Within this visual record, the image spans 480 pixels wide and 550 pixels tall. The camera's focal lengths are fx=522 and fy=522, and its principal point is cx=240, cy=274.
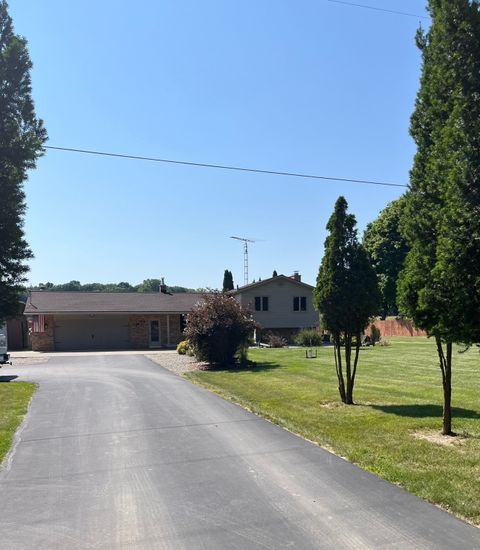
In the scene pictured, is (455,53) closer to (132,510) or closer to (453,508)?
(453,508)

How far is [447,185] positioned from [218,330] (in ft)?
57.4

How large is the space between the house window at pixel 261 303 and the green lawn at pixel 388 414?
16274 millimetres

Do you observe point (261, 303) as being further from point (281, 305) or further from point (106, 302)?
point (106, 302)

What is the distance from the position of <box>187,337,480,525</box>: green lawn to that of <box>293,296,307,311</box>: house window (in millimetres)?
17095

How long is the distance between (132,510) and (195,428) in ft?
13.3

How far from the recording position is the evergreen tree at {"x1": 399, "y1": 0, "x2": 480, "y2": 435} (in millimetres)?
6137

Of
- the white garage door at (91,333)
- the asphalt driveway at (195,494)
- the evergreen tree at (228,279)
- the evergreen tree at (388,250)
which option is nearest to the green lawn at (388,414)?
the asphalt driveway at (195,494)

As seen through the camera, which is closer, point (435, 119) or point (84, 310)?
point (435, 119)

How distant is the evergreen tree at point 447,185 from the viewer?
6137 millimetres

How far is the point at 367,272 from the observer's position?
12.4 metres

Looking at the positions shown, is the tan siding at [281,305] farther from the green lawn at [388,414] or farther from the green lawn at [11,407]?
the green lawn at [11,407]

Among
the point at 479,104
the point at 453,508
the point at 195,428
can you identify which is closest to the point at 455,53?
the point at 479,104

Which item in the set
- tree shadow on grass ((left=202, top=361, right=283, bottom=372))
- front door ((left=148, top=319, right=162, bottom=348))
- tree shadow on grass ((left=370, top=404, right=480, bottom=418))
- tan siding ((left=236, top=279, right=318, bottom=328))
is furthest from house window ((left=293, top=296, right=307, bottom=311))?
tree shadow on grass ((left=370, top=404, right=480, bottom=418))

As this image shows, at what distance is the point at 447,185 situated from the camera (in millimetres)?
6398
